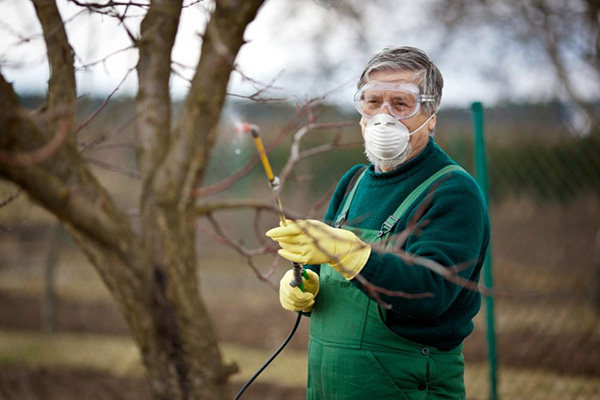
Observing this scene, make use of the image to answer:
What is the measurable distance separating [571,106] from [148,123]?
312 cm

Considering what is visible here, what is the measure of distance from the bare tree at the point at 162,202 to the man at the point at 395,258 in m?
0.53

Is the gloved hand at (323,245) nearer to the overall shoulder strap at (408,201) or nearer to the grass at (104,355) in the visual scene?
the overall shoulder strap at (408,201)

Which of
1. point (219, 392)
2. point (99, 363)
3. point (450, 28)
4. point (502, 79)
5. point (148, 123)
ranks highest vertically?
point (450, 28)

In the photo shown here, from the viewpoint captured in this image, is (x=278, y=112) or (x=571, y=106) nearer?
(x=571, y=106)

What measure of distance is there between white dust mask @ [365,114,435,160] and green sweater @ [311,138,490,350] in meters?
0.06

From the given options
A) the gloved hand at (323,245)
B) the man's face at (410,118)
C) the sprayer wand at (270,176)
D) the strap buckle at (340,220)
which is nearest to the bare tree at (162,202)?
the sprayer wand at (270,176)

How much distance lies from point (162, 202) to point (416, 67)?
1049mm

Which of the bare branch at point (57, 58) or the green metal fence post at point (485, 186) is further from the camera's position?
the green metal fence post at point (485, 186)

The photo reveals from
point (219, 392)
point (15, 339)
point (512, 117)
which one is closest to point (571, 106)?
point (512, 117)

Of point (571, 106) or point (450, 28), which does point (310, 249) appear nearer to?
point (571, 106)

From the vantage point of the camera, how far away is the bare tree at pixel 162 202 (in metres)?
2.06

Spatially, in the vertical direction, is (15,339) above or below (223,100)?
below

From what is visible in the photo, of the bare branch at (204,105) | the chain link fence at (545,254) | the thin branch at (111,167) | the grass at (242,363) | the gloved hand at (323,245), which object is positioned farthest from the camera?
the chain link fence at (545,254)

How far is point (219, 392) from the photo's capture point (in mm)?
2393
